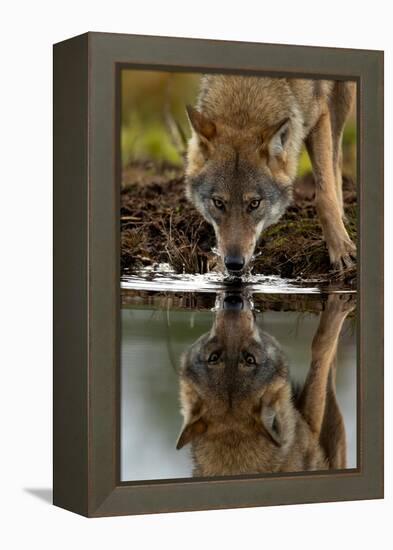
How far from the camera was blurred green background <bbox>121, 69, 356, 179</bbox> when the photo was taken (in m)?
7.89

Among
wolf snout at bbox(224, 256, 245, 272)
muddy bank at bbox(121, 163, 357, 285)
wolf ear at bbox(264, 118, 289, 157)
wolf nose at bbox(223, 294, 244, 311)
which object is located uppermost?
wolf ear at bbox(264, 118, 289, 157)

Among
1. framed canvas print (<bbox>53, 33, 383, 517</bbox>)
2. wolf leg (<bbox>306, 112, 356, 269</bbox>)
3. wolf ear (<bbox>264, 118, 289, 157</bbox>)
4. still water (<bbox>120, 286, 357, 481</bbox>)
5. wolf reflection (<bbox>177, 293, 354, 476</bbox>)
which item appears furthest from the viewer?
wolf leg (<bbox>306, 112, 356, 269</bbox>)

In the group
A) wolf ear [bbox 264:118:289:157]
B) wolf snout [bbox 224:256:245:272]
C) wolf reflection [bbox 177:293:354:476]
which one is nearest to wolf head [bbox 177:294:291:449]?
wolf reflection [bbox 177:293:354:476]

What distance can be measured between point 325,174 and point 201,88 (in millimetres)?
999

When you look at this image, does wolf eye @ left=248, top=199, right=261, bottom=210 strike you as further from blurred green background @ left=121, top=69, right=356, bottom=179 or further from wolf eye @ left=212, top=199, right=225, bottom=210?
blurred green background @ left=121, top=69, right=356, bottom=179

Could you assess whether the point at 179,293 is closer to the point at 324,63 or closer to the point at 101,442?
the point at 101,442

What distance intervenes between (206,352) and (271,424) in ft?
2.00

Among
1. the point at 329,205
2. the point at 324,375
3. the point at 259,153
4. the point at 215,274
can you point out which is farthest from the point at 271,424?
the point at 259,153

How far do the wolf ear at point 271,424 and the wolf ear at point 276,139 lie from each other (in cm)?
153

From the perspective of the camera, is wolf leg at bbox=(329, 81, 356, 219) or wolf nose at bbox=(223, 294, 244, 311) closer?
wolf nose at bbox=(223, 294, 244, 311)

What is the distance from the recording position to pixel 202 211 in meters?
8.26

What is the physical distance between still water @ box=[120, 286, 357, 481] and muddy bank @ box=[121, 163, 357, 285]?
16 centimetres

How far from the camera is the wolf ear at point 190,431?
8047 millimetres

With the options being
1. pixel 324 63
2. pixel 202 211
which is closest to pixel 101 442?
pixel 202 211
